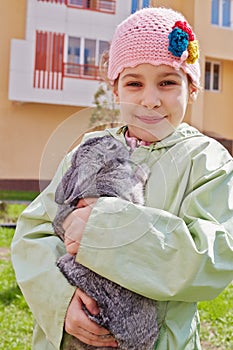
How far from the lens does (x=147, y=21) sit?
1.21 metres

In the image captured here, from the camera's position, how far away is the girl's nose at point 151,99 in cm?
114

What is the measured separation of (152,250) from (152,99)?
301mm

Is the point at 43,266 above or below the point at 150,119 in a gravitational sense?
below

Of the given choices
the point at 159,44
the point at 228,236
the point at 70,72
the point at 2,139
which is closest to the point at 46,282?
the point at 228,236

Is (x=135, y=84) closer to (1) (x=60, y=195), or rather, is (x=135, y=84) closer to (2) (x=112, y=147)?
(2) (x=112, y=147)

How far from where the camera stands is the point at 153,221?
1055mm

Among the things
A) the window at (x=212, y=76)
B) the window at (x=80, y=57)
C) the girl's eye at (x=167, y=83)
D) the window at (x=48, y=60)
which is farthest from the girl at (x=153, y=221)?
the window at (x=212, y=76)

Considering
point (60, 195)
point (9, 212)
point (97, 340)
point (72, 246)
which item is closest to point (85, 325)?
point (97, 340)

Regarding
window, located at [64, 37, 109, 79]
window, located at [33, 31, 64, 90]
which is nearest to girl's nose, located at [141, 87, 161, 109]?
window, located at [33, 31, 64, 90]

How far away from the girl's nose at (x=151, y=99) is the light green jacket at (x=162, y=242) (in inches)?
3.2

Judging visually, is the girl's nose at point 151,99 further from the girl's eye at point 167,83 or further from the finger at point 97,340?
the finger at point 97,340

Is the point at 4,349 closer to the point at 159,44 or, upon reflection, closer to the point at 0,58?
the point at 159,44

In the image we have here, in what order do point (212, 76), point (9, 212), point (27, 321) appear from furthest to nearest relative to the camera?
point (212, 76) < point (9, 212) < point (27, 321)

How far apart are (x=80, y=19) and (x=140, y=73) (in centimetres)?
1230
